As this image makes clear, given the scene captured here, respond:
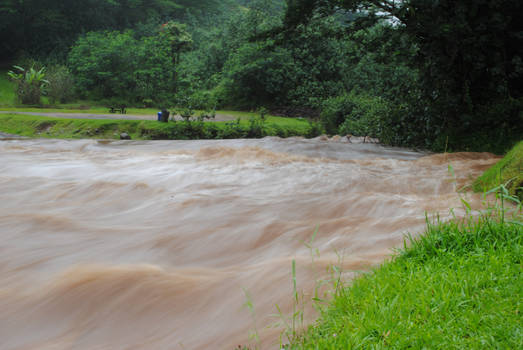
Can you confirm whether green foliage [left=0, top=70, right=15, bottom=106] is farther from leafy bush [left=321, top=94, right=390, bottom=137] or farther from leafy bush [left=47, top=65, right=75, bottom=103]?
leafy bush [left=321, top=94, right=390, bottom=137]

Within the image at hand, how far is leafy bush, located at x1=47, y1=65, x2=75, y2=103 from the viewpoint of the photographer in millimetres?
20359

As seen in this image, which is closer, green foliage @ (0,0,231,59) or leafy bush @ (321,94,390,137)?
leafy bush @ (321,94,390,137)

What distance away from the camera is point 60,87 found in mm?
20578

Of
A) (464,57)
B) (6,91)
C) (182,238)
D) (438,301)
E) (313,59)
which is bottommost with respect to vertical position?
(182,238)

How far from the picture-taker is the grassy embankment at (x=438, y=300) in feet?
5.35

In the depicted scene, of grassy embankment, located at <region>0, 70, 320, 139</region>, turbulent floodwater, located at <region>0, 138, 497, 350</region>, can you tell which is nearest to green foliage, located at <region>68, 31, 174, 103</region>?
grassy embankment, located at <region>0, 70, 320, 139</region>

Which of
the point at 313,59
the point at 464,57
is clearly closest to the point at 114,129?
the point at 464,57

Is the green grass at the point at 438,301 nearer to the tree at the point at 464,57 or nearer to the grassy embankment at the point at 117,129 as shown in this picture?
the tree at the point at 464,57

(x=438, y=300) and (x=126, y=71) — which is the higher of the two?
(x=126, y=71)

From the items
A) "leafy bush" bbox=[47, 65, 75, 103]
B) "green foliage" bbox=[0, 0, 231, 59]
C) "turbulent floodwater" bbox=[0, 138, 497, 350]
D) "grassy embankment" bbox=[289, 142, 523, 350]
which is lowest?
"turbulent floodwater" bbox=[0, 138, 497, 350]

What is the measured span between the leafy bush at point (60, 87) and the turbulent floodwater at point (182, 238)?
14.6 meters

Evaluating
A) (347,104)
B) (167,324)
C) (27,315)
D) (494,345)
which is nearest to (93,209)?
(27,315)

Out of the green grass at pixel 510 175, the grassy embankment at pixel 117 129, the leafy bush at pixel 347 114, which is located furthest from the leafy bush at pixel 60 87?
the green grass at pixel 510 175

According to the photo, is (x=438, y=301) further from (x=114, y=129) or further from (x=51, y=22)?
(x=51, y=22)
